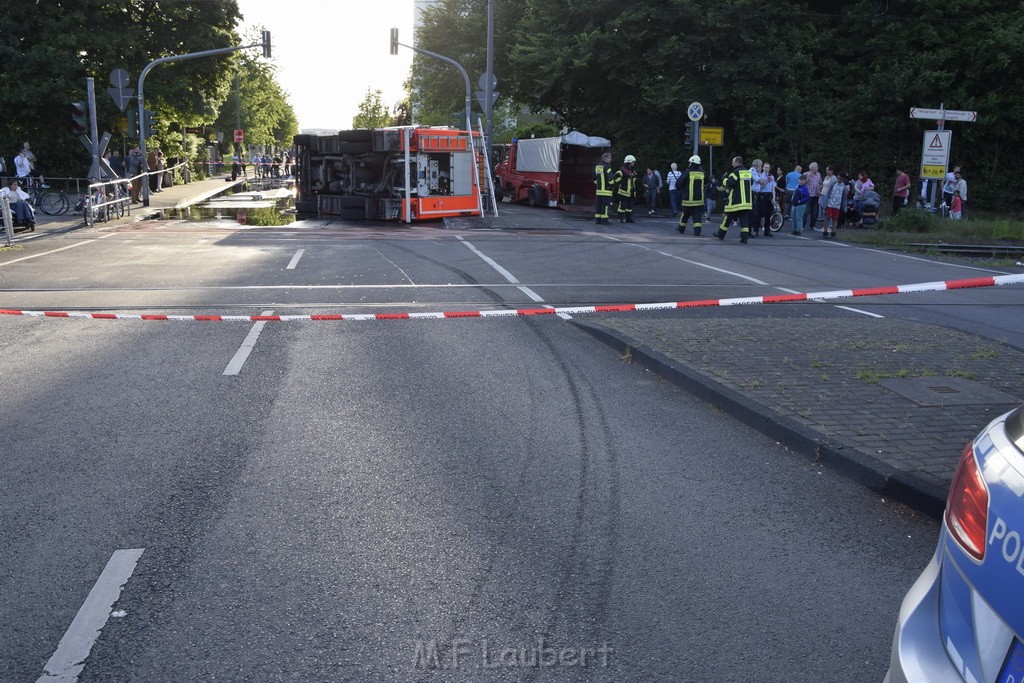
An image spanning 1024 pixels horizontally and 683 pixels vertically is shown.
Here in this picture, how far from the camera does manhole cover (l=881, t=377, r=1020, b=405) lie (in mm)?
6924

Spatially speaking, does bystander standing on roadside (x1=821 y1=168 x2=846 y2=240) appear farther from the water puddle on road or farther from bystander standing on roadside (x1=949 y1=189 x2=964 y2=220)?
the water puddle on road

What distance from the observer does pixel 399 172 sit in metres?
25.6

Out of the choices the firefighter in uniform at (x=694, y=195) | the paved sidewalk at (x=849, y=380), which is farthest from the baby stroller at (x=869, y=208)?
the paved sidewalk at (x=849, y=380)

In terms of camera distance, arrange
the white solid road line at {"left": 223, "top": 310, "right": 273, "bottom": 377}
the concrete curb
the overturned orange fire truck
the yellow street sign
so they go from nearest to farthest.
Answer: the concrete curb < the white solid road line at {"left": 223, "top": 310, "right": 273, "bottom": 377} < the overturned orange fire truck < the yellow street sign

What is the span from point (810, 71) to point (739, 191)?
15.1 m

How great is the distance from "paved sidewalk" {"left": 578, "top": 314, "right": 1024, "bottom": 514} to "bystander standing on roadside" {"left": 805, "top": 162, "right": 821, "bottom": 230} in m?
15.9

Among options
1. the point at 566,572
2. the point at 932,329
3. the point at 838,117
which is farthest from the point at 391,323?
the point at 838,117

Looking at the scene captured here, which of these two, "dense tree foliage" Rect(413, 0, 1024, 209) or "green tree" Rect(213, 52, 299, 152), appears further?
"green tree" Rect(213, 52, 299, 152)

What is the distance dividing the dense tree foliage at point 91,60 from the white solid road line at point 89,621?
33649 millimetres

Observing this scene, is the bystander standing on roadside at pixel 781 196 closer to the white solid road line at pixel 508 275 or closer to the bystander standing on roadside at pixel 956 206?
the bystander standing on roadside at pixel 956 206

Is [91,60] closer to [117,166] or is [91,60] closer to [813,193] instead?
[117,166]

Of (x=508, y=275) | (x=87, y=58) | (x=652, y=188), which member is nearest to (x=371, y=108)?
(x=87, y=58)

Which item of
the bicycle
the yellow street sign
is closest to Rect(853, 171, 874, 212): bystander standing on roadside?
the yellow street sign

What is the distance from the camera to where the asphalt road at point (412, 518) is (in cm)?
366
